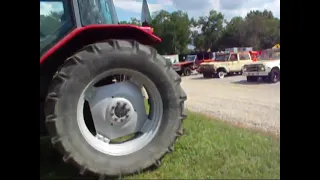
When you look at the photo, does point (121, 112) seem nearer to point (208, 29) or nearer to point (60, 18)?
point (60, 18)

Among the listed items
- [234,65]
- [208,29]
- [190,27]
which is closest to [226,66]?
[234,65]

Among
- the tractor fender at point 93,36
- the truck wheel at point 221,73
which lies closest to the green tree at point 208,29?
the tractor fender at point 93,36

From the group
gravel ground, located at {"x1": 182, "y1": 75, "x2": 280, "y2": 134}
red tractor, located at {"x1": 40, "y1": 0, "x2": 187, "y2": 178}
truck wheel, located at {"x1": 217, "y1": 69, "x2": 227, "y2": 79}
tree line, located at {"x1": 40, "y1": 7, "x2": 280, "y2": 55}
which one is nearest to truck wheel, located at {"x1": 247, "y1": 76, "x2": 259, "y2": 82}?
Answer: gravel ground, located at {"x1": 182, "y1": 75, "x2": 280, "y2": 134}

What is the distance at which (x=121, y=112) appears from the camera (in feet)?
6.63

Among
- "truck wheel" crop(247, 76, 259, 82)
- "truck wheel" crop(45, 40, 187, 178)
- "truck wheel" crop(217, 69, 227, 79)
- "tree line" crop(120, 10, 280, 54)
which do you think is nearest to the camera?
"truck wheel" crop(45, 40, 187, 178)

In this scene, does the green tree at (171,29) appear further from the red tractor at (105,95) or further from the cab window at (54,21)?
the cab window at (54,21)

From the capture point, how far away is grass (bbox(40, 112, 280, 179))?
2.00 meters

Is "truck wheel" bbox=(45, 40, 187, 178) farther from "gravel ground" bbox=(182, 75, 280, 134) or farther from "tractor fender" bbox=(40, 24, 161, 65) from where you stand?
"gravel ground" bbox=(182, 75, 280, 134)

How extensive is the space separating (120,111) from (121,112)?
0.01 m
